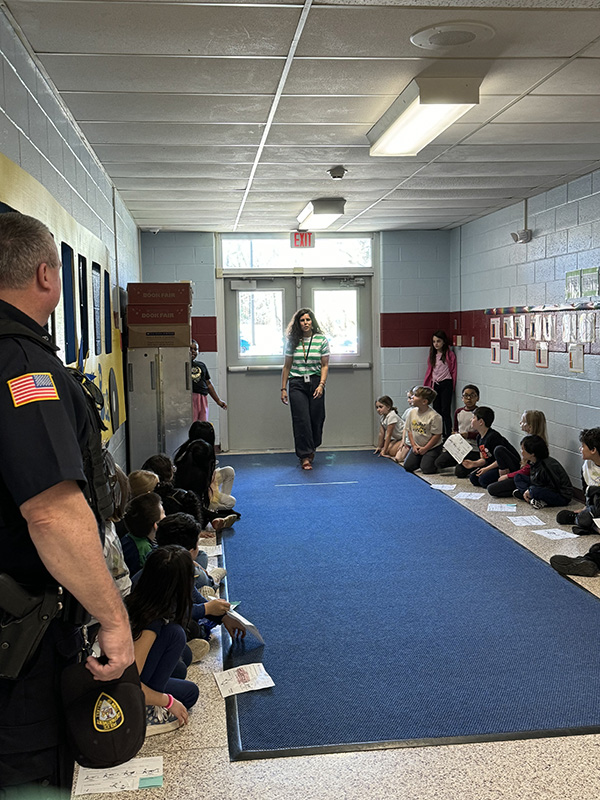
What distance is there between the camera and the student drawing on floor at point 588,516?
4.49 m

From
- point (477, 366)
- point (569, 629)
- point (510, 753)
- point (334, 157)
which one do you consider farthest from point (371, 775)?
point (477, 366)

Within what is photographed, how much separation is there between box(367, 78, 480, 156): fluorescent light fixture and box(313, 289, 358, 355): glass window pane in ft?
→ 16.3

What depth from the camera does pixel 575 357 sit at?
6.43m

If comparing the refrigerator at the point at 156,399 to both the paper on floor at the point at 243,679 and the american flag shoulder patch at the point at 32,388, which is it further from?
the american flag shoulder patch at the point at 32,388

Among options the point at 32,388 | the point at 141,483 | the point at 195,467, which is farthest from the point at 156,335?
the point at 32,388

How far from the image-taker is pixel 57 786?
1.57 metres

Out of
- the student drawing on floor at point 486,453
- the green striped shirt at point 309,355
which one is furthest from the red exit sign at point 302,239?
the student drawing on floor at point 486,453

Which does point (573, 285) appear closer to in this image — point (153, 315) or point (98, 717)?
point (153, 315)

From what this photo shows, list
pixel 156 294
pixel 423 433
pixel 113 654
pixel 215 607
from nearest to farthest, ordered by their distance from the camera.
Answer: pixel 113 654 < pixel 215 607 < pixel 156 294 < pixel 423 433

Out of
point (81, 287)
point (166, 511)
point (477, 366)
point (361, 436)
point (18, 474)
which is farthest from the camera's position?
point (361, 436)

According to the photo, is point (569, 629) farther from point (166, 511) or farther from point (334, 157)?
point (334, 157)

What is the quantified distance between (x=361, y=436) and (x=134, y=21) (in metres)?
7.24

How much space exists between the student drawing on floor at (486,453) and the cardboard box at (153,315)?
9.73ft

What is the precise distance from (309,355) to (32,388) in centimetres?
701
